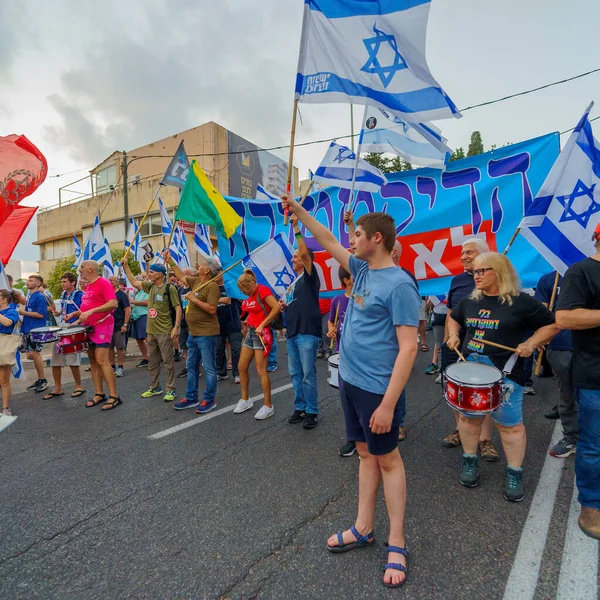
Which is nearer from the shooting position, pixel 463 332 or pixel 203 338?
pixel 463 332

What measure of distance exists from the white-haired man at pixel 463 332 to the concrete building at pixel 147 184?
2235cm

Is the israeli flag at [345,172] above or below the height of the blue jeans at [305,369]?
above

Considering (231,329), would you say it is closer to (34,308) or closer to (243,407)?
(243,407)

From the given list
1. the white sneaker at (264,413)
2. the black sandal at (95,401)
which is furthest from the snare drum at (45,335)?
the white sneaker at (264,413)

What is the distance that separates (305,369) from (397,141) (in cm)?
315

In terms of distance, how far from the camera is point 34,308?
6938mm

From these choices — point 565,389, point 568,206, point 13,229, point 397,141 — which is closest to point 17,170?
point 13,229

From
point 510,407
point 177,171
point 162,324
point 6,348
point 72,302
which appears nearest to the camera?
point 510,407

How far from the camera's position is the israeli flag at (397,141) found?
494 centimetres

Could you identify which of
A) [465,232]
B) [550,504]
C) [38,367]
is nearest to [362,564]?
[550,504]

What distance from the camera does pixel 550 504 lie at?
2801 mm

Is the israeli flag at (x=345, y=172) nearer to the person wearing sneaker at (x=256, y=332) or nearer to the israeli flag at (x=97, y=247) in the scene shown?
the person wearing sneaker at (x=256, y=332)

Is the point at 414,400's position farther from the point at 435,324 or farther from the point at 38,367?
the point at 38,367

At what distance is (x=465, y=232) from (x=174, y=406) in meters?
4.47
